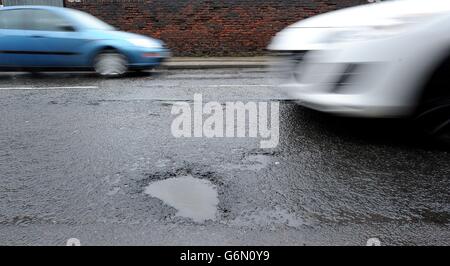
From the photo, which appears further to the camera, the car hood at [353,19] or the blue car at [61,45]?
the blue car at [61,45]

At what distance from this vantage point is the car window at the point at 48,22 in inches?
339

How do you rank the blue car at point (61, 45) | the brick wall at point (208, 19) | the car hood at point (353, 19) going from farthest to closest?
the brick wall at point (208, 19)
the blue car at point (61, 45)
the car hood at point (353, 19)

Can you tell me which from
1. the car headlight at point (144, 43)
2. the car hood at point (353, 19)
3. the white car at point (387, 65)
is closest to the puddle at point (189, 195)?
the white car at point (387, 65)

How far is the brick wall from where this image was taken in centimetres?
1373

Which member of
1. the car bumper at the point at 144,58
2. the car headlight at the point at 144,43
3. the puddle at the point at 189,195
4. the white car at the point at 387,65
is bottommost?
the puddle at the point at 189,195

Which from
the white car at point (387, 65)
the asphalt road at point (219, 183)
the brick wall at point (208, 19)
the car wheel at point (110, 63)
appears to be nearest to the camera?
the asphalt road at point (219, 183)

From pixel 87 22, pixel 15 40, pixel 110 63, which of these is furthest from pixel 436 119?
pixel 15 40

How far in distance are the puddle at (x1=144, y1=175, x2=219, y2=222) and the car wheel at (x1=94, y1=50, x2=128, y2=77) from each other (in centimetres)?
590

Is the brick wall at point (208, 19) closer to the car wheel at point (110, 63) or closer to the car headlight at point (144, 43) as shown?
the car headlight at point (144, 43)

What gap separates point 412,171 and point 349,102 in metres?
0.85

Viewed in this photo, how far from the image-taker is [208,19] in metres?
13.9

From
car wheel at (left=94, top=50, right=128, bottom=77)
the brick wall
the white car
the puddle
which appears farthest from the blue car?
the puddle

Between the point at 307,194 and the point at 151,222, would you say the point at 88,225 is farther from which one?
the point at 307,194
